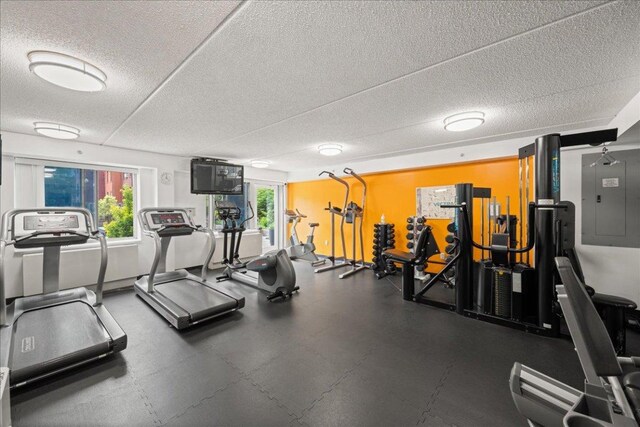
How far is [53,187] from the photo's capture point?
13.3 feet

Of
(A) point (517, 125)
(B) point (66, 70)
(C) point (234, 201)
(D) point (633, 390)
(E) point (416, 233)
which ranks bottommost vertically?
(D) point (633, 390)

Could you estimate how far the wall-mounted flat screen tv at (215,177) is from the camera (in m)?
4.68

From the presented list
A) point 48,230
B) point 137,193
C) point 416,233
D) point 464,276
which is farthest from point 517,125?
point 137,193

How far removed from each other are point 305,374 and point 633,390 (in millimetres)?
1880

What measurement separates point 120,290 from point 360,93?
185 inches

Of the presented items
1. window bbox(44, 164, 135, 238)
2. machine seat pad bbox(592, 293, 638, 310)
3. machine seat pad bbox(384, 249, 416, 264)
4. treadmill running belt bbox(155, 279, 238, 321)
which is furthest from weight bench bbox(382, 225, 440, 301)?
window bbox(44, 164, 135, 238)

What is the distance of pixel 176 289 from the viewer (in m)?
3.70

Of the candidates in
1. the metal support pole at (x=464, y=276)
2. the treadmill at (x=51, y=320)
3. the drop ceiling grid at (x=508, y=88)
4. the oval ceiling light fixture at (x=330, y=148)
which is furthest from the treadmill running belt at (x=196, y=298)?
the metal support pole at (x=464, y=276)

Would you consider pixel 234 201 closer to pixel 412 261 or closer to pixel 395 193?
pixel 395 193

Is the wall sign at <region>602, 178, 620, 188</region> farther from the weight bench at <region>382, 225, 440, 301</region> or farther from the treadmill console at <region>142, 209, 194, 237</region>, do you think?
the treadmill console at <region>142, 209, 194, 237</region>

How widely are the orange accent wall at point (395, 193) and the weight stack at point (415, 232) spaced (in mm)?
306

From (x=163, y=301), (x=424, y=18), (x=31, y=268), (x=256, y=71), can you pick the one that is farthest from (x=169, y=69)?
(x=31, y=268)

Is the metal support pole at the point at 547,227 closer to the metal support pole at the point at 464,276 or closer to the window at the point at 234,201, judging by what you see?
the metal support pole at the point at 464,276

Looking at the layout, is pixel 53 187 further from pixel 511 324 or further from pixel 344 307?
pixel 511 324
